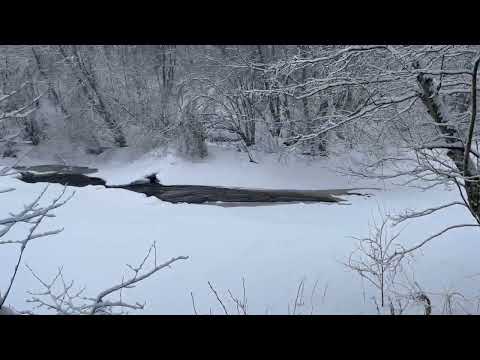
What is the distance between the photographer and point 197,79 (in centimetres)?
2045

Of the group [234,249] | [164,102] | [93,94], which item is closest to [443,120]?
[234,249]

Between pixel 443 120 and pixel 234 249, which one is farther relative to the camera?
pixel 234 249

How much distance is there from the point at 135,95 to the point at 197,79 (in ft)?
20.0

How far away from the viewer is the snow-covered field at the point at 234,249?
22.2 ft

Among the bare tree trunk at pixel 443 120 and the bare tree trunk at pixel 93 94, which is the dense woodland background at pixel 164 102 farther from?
the bare tree trunk at pixel 443 120

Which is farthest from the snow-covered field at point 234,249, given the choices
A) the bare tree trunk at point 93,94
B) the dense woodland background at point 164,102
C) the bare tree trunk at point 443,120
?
the bare tree trunk at point 93,94

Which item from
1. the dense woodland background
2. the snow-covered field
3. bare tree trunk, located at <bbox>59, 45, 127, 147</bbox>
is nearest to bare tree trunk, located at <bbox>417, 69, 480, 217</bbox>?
the snow-covered field

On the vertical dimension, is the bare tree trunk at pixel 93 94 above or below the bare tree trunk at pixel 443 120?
above

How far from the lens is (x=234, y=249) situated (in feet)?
29.4

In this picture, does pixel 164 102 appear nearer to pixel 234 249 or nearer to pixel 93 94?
pixel 93 94

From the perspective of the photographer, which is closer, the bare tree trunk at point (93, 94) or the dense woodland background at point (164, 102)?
the dense woodland background at point (164, 102)

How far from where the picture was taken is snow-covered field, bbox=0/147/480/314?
22.2 feet

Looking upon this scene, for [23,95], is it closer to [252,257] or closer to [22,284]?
[22,284]

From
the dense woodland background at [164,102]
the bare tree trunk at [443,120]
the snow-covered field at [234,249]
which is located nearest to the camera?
the bare tree trunk at [443,120]
